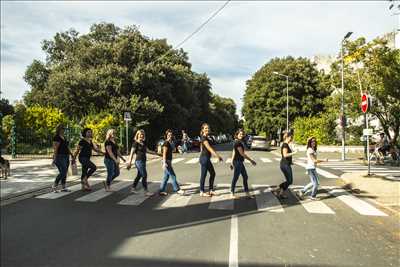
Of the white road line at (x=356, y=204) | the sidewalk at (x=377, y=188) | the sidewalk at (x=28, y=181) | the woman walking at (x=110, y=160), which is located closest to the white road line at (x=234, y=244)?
the white road line at (x=356, y=204)

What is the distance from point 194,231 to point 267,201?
3.25 metres

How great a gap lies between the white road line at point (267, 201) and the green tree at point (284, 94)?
32113mm

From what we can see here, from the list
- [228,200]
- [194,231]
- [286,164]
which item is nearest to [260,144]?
[286,164]

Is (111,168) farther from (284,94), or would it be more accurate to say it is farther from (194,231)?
(284,94)

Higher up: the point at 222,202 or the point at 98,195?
the point at 98,195

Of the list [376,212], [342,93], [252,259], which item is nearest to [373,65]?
[342,93]

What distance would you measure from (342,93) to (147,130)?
16.6 meters

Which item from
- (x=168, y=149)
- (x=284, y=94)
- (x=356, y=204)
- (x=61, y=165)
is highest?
(x=284, y=94)

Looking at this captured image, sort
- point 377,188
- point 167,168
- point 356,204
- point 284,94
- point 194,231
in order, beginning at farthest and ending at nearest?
point 284,94 < point 377,188 < point 167,168 < point 356,204 < point 194,231

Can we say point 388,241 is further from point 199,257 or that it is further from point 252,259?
point 199,257

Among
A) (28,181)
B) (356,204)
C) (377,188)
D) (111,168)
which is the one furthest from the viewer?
(28,181)

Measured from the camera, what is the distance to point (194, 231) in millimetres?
6012

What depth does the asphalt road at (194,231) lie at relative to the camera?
4.76 metres

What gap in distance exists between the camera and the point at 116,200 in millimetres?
8648
